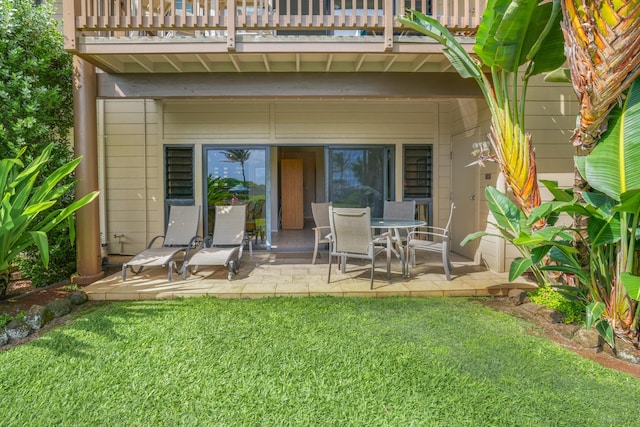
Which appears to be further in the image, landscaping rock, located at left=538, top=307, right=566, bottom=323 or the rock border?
landscaping rock, located at left=538, top=307, right=566, bottom=323

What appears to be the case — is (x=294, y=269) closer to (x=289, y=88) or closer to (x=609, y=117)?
(x=289, y=88)

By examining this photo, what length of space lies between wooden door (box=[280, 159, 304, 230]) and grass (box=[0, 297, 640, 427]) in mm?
7296

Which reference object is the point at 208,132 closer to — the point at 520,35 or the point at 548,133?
the point at 520,35

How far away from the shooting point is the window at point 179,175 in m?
6.89

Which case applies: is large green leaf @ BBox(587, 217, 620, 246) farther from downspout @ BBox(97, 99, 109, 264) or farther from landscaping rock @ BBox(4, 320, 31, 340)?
downspout @ BBox(97, 99, 109, 264)

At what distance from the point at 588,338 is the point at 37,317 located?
16.6ft

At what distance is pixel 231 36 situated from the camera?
4.09 meters

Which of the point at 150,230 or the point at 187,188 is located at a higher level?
the point at 187,188

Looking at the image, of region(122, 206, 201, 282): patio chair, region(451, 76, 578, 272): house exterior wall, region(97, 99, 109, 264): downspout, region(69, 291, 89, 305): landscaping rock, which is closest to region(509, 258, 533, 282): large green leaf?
region(451, 76, 578, 272): house exterior wall

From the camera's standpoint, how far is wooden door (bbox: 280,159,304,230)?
428 inches

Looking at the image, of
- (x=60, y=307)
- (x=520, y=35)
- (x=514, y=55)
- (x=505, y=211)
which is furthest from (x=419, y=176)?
(x=60, y=307)

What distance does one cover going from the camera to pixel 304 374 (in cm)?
249

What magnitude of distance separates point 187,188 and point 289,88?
3.26m

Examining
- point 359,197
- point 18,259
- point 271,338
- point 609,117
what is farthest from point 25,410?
point 359,197
